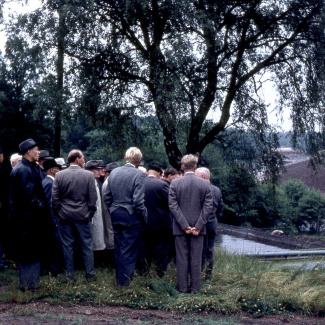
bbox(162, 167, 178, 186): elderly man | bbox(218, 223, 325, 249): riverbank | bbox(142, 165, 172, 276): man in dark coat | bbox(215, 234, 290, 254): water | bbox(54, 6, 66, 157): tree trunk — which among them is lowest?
bbox(218, 223, 325, 249): riverbank

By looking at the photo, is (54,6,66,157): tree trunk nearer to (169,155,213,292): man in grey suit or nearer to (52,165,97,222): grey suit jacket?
(52,165,97,222): grey suit jacket

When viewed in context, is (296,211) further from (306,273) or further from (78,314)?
(78,314)

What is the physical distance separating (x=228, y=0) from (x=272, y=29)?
6.53 ft

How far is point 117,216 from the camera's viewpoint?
7.10 meters

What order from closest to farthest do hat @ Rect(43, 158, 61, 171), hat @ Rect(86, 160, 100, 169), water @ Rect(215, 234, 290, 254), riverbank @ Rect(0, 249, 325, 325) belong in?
1. riverbank @ Rect(0, 249, 325, 325)
2. hat @ Rect(43, 158, 61, 171)
3. hat @ Rect(86, 160, 100, 169)
4. water @ Rect(215, 234, 290, 254)

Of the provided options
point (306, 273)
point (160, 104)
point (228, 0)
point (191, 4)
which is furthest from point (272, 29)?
point (306, 273)

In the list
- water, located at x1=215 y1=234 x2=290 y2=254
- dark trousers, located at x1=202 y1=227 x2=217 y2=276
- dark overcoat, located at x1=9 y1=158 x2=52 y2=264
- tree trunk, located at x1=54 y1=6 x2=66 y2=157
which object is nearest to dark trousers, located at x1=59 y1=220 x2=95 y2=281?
dark overcoat, located at x1=9 y1=158 x2=52 y2=264

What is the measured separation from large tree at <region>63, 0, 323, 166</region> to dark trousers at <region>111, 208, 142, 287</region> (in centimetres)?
869

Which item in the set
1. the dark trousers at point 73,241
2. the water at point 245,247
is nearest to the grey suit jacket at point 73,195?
the dark trousers at point 73,241

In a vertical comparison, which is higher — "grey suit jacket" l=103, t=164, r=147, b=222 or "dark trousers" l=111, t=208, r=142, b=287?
"grey suit jacket" l=103, t=164, r=147, b=222

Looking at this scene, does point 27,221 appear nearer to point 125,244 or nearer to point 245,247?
point 125,244

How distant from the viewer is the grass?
21.4ft

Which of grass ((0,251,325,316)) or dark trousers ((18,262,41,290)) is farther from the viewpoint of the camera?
dark trousers ((18,262,41,290))

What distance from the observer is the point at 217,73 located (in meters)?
18.1
